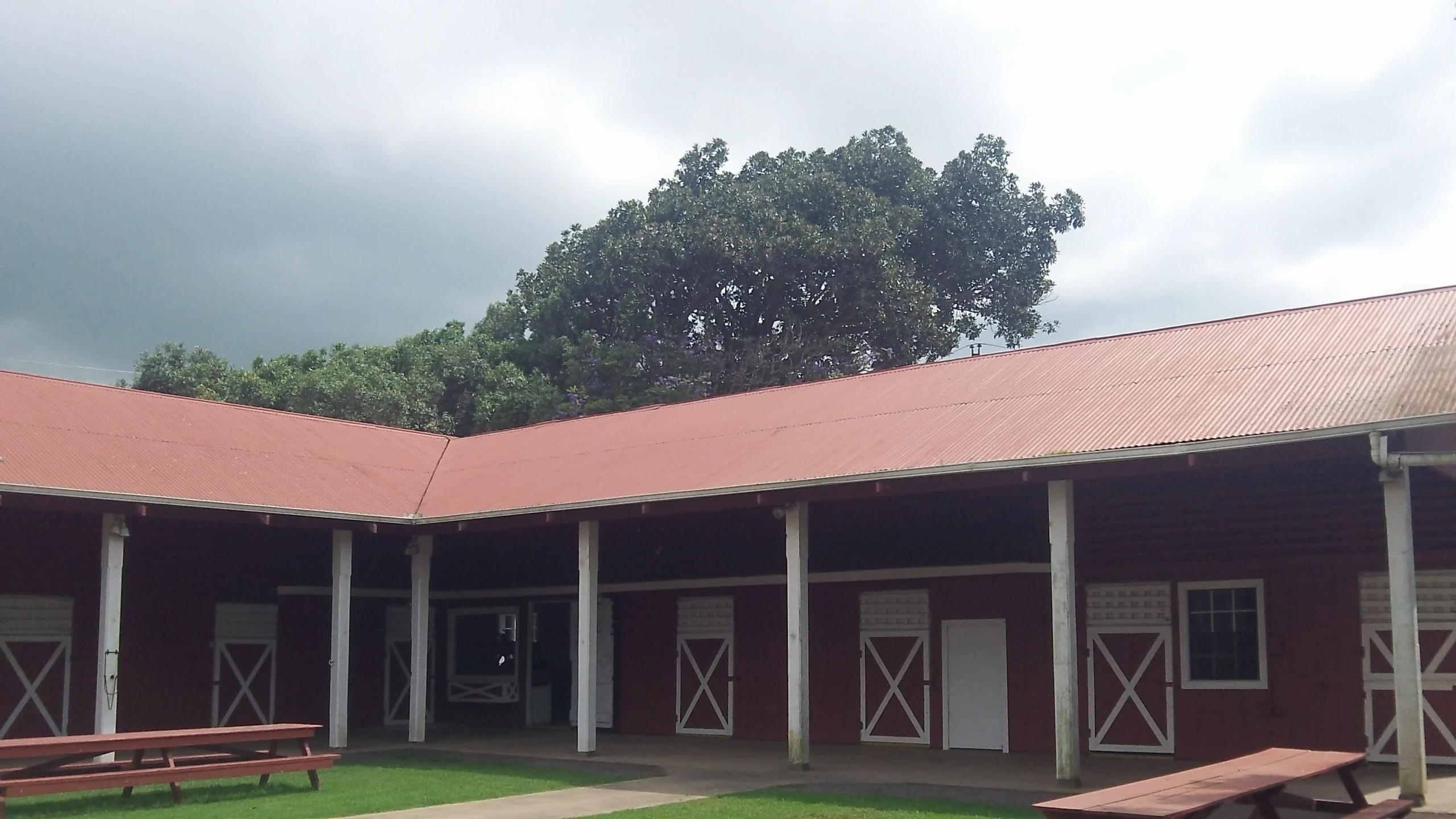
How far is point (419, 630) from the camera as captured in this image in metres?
17.6

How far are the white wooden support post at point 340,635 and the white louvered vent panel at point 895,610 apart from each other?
251 inches

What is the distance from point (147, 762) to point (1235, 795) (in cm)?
970

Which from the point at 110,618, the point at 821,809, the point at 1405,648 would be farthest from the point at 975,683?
the point at 110,618

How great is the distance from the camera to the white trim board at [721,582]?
16188mm

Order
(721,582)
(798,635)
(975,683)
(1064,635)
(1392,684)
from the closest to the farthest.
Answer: (1064,635)
(1392,684)
(798,635)
(975,683)
(721,582)

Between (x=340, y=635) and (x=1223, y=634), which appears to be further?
(x=340, y=635)

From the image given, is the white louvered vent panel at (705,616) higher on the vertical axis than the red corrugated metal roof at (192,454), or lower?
lower

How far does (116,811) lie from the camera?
11.6 metres

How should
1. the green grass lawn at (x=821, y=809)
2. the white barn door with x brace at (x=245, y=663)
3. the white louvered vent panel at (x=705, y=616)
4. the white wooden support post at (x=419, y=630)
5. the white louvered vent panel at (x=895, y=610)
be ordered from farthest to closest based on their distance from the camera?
1. the white barn door with x brace at (x=245, y=663)
2. the white louvered vent panel at (x=705, y=616)
3. the white wooden support post at (x=419, y=630)
4. the white louvered vent panel at (x=895, y=610)
5. the green grass lawn at (x=821, y=809)

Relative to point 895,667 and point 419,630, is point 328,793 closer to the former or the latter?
point 419,630

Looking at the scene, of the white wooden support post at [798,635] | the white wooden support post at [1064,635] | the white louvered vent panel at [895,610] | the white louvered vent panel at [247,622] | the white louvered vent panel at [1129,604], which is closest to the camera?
the white wooden support post at [1064,635]

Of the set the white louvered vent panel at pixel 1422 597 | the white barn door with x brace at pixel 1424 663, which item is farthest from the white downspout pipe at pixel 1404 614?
the white louvered vent panel at pixel 1422 597

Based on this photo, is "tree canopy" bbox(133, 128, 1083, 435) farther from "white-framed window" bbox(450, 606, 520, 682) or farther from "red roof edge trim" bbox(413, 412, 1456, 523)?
"red roof edge trim" bbox(413, 412, 1456, 523)

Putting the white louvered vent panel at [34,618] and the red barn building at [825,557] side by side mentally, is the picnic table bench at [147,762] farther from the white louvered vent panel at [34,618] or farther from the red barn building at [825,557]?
the white louvered vent panel at [34,618]
